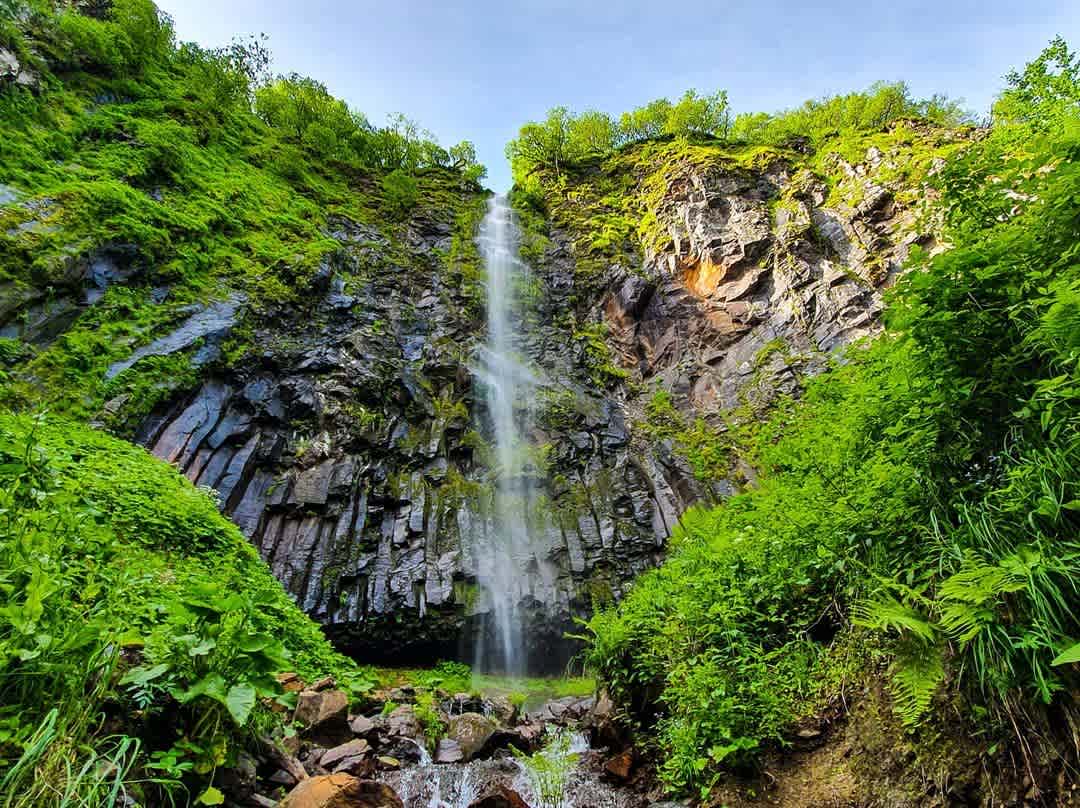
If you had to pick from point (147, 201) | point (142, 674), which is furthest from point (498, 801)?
point (147, 201)

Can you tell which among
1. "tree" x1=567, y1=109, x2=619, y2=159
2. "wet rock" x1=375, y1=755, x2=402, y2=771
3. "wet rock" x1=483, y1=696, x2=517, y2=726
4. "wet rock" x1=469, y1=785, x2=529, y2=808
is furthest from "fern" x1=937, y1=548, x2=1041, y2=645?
"tree" x1=567, y1=109, x2=619, y2=159

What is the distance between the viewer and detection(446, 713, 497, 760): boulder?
654cm

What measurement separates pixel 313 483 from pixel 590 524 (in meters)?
7.33

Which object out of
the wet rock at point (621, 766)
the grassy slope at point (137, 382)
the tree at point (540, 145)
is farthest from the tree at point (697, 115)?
the wet rock at point (621, 766)

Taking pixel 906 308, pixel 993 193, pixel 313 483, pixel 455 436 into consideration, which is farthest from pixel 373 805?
pixel 455 436

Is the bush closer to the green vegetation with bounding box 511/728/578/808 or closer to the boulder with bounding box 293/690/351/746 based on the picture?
the boulder with bounding box 293/690/351/746

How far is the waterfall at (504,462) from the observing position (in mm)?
11922

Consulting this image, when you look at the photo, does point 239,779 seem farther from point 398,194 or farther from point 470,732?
point 398,194

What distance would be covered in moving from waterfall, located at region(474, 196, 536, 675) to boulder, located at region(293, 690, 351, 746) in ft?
20.8

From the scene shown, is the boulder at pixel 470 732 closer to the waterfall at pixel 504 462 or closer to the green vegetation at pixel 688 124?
the waterfall at pixel 504 462

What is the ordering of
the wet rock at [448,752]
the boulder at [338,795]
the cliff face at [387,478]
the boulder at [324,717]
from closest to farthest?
the boulder at [338,795]
the boulder at [324,717]
the wet rock at [448,752]
the cliff face at [387,478]

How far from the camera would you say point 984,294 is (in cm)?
282

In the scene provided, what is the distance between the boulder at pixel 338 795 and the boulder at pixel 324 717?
9.46 ft

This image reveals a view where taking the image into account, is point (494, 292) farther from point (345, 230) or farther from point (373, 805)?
point (373, 805)
